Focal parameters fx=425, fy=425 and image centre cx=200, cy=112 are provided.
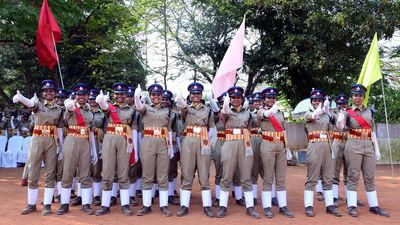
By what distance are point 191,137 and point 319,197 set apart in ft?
11.3

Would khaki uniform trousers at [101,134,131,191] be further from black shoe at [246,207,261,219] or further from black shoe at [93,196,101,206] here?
black shoe at [246,207,261,219]

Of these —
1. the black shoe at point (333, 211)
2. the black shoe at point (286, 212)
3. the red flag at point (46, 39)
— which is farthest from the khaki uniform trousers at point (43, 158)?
the black shoe at point (333, 211)

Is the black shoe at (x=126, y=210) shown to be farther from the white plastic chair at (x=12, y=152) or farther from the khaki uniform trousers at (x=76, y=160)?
the white plastic chair at (x=12, y=152)

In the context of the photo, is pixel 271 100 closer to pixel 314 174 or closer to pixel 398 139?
pixel 314 174

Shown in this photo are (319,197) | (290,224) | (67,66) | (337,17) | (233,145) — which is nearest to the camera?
(290,224)

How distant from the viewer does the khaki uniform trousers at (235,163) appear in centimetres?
741

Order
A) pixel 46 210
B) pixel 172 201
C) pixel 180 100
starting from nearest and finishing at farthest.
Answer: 1. pixel 180 100
2. pixel 46 210
3. pixel 172 201

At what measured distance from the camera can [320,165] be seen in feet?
24.9

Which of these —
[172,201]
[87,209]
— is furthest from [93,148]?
[172,201]

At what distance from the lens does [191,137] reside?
24.7 feet

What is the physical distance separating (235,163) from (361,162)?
7.59ft

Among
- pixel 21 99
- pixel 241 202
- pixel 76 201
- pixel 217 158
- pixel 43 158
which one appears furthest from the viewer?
pixel 217 158

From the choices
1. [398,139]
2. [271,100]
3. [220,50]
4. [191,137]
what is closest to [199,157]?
[191,137]

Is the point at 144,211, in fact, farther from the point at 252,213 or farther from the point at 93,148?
the point at 252,213
